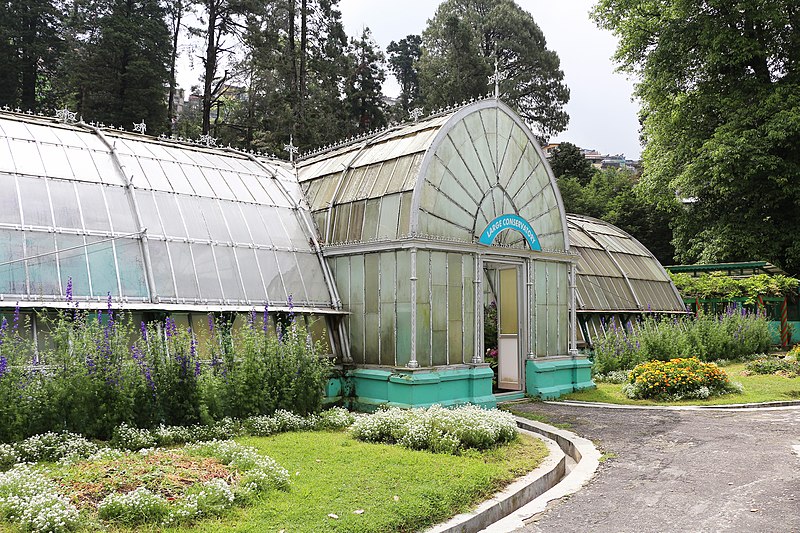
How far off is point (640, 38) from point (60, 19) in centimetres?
3266

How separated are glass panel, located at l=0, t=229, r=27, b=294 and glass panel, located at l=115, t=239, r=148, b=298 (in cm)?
168

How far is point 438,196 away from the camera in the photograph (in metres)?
14.8

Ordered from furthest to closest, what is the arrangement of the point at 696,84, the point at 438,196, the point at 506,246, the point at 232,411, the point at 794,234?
the point at 696,84
the point at 794,234
the point at 506,246
the point at 438,196
the point at 232,411

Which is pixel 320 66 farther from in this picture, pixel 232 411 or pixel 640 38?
pixel 232 411

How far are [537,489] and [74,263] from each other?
922 centimetres

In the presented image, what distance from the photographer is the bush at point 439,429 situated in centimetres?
1021

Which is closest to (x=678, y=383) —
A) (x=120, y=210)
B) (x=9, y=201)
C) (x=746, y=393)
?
(x=746, y=393)

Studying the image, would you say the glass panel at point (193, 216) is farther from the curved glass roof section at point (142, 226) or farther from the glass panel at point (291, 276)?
the glass panel at point (291, 276)

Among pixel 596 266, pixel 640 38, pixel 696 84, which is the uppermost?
pixel 640 38

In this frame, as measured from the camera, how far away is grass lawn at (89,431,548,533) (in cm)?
679

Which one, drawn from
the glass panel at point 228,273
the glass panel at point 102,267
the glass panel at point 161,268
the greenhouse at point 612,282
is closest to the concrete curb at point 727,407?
the greenhouse at point 612,282

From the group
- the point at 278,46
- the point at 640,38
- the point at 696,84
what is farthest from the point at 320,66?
the point at 696,84

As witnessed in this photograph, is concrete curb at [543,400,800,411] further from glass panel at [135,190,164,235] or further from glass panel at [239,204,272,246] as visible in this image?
glass panel at [135,190,164,235]

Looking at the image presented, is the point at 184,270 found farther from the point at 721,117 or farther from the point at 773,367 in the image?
the point at 721,117
